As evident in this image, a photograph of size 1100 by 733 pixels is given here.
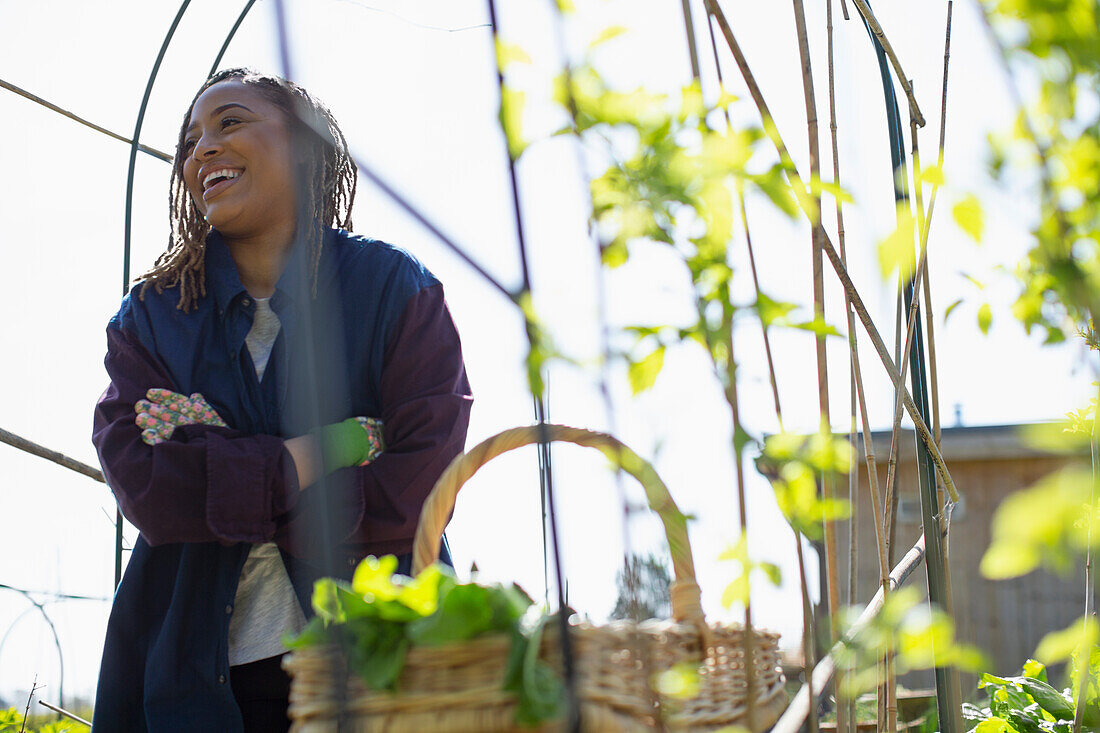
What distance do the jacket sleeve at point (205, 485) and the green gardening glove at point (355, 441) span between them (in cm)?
7

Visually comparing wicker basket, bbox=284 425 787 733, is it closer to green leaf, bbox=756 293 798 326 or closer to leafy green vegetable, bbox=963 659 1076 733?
green leaf, bbox=756 293 798 326

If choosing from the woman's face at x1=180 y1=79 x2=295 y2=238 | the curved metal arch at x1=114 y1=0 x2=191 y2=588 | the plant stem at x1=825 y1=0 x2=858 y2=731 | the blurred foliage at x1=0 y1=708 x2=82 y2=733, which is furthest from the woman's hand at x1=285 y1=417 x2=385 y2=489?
the blurred foliage at x1=0 y1=708 x2=82 y2=733

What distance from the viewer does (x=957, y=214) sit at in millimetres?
504

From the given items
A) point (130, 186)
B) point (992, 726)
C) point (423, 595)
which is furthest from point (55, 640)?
point (423, 595)

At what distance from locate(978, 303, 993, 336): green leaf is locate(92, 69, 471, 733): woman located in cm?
70

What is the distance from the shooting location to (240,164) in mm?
1432

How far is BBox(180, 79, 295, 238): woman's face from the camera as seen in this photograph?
1.42 m

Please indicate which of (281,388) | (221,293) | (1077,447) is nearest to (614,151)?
(1077,447)

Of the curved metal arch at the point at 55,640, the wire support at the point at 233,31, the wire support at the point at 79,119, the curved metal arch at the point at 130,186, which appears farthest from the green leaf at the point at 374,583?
the curved metal arch at the point at 55,640

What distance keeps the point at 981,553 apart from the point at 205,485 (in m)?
7.48

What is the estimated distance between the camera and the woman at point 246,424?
3.92ft

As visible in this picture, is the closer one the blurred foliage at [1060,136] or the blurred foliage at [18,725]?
the blurred foliage at [1060,136]

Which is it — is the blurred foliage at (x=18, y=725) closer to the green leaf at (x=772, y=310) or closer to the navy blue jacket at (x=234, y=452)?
the navy blue jacket at (x=234, y=452)

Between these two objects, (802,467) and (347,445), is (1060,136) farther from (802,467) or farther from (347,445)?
(347,445)
